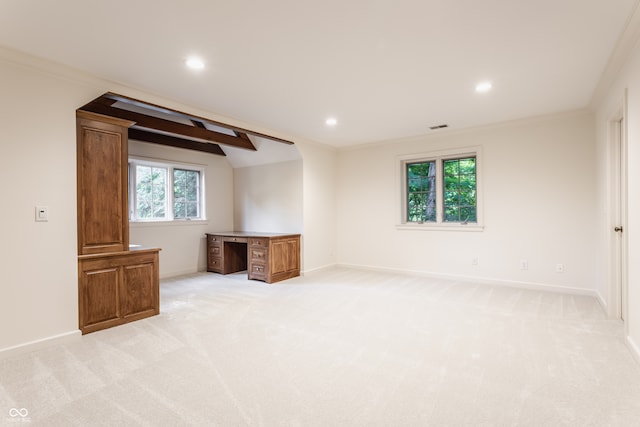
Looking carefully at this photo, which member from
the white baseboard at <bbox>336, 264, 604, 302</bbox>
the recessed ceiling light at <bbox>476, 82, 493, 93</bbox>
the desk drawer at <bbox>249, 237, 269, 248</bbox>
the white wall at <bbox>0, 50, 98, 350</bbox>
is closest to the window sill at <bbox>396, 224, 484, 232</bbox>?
the white baseboard at <bbox>336, 264, 604, 302</bbox>

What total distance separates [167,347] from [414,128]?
14.5ft

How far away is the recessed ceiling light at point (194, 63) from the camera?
109 inches

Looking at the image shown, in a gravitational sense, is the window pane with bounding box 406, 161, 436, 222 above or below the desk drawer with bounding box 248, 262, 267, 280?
above

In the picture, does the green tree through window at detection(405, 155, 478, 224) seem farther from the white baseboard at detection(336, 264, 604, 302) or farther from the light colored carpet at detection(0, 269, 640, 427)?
the light colored carpet at detection(0, 269, 640, 427)

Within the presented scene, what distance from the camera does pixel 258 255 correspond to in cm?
529

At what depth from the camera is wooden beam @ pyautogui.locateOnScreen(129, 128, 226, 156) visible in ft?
16.7

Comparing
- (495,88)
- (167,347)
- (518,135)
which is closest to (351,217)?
(518,135)

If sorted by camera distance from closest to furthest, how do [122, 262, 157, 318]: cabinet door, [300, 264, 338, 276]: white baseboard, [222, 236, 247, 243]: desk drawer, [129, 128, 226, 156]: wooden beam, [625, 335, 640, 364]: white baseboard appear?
1. [625, 335, 640, 364]: white baseboard
2. [122, 262, 157, 318]: cabinet door
3. [129, 128, 226, 156]: wooden beam
4. [222, 236, 247, 243]: desk drawer
5. [300, 264, 338, 276]: white baseboard

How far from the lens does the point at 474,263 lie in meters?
5.02

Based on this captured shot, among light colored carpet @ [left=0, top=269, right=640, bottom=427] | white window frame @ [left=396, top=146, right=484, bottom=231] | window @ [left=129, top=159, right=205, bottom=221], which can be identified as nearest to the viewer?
light colored carpet @ [left=0, top=269, right=640, bottom=427]

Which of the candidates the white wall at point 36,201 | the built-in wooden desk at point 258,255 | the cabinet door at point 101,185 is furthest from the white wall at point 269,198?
the white wall at point 36,201

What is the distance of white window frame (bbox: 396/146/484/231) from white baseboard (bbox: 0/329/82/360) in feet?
15.6

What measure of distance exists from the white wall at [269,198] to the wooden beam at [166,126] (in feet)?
2.22

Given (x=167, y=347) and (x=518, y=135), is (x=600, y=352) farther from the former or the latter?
(x=167, y=347)
